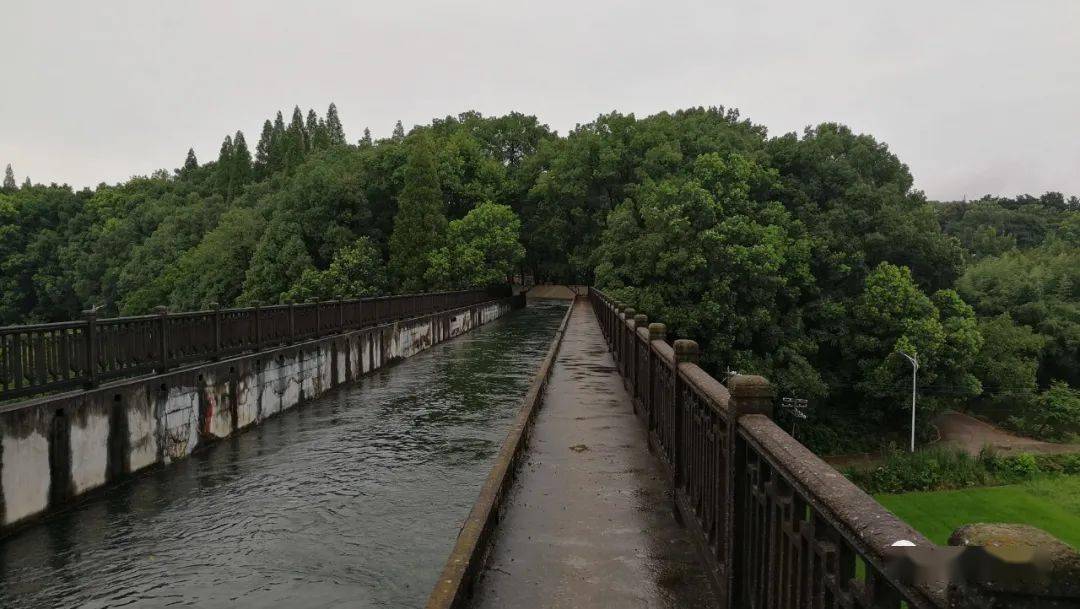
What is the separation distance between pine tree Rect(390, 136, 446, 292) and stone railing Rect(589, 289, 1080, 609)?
1730 inches

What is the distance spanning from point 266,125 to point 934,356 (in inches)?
3927

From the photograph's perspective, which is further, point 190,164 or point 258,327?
point 190,164

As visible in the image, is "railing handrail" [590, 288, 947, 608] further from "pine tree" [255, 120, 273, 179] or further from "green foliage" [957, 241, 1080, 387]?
"pine tree" [255, 120, 273, 179]

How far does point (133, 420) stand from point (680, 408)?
7042mm

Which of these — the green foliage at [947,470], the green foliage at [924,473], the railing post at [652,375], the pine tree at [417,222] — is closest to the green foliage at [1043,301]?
the green foliage at [947,470]

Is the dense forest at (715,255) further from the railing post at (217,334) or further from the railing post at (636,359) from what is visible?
the railing post at (217,334)

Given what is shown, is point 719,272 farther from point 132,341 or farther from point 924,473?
point 132,341

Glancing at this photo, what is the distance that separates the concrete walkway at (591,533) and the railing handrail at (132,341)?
556 cm

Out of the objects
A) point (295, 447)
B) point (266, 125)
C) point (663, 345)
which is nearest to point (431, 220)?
point (295, 447)

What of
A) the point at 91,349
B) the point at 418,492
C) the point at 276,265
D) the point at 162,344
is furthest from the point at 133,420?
the point at 276,265

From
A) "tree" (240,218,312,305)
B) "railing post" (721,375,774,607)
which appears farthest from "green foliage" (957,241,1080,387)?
"railing post" (721,375,774,607)

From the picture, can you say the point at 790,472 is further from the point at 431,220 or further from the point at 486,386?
the point at 431,220

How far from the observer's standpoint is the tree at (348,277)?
46094 mm

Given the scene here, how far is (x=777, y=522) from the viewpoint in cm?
280
